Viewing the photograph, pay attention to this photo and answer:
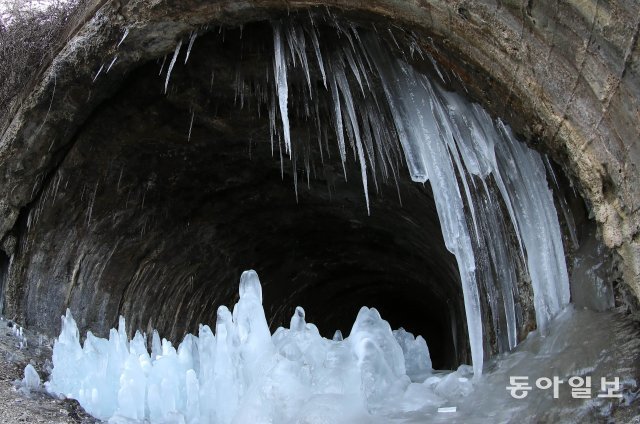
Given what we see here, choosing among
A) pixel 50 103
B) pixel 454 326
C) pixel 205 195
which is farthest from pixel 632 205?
pixel 454 326

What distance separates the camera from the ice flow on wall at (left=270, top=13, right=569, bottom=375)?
4426 mm

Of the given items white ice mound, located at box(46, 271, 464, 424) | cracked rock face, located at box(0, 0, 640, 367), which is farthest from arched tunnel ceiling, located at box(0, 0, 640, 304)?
white ice mound, located at box(46, 271, 464, 424)

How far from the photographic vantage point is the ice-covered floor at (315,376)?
3582mm

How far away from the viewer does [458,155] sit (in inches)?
188

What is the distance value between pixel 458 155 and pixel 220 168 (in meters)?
3.07

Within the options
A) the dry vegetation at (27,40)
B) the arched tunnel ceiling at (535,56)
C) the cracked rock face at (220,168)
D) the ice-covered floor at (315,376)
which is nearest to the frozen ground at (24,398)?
the ice-covered floor at (315,376)

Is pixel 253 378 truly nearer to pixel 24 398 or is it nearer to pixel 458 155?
pixel 24 398

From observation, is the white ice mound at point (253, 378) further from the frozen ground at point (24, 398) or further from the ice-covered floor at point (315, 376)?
the frozen ground at point (24, 398)

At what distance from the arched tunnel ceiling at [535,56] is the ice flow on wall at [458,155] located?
342 mm

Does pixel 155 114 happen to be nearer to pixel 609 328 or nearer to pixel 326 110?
pixel 326 110

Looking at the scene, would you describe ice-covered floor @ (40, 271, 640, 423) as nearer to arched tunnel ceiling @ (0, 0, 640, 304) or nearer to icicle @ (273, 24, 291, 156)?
arched tunnel ceiling @ (0, 0, 640, 304)

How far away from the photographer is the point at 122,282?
748 centimetres

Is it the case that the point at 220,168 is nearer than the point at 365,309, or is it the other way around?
the point at 365,309

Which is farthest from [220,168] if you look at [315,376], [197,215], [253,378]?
[315,376]
